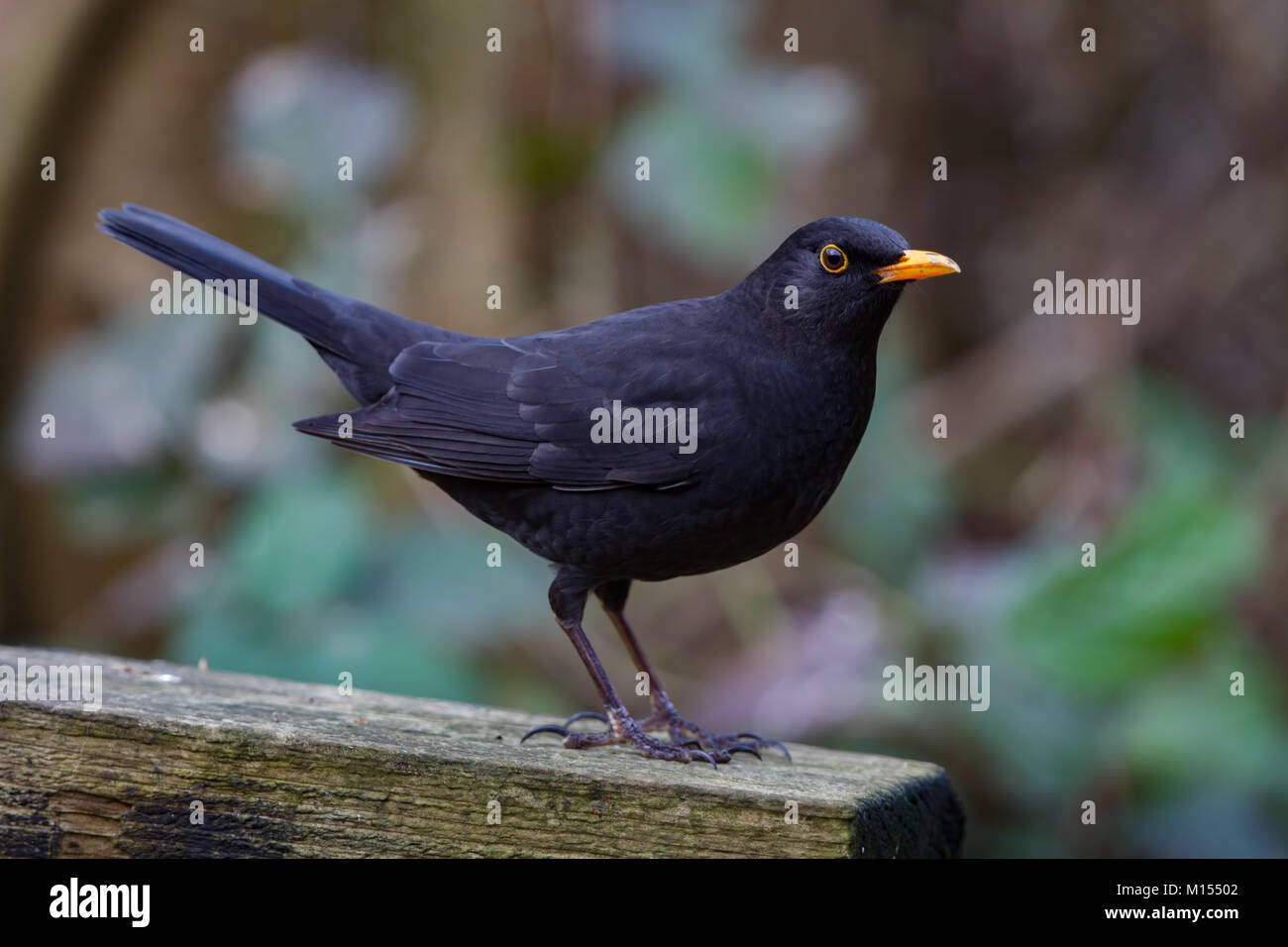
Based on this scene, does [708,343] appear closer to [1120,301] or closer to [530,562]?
[530,562]

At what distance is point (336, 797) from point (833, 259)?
68.9 inches

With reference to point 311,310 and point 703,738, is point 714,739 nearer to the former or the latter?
point 703,738

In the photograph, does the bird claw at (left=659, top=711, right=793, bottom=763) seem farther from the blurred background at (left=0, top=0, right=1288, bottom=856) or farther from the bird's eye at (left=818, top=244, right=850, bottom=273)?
the bird's eye at (left=818, top=244, right=850, bottom=273)

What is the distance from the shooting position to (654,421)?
3.45 metres

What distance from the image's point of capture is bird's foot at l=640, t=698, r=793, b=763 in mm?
3342

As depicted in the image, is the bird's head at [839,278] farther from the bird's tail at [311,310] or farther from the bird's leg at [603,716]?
the bird's tail at [311,310]

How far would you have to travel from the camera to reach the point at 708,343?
11.5 feet

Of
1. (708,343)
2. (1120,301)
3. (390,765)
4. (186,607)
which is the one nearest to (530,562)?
(186,607)

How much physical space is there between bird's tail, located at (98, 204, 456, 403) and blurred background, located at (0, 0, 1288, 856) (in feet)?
2.27

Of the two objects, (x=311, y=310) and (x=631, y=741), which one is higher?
(x=311, y=310)

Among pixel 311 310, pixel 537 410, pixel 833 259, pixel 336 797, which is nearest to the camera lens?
pixel 336 797

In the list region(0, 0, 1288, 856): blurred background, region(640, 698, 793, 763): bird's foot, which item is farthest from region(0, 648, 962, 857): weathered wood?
region(0, 0, 1288, 856): blurred background

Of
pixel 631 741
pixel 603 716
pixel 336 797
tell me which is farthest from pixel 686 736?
pixel 336 797

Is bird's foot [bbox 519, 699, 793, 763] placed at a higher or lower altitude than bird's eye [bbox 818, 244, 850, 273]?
lower
